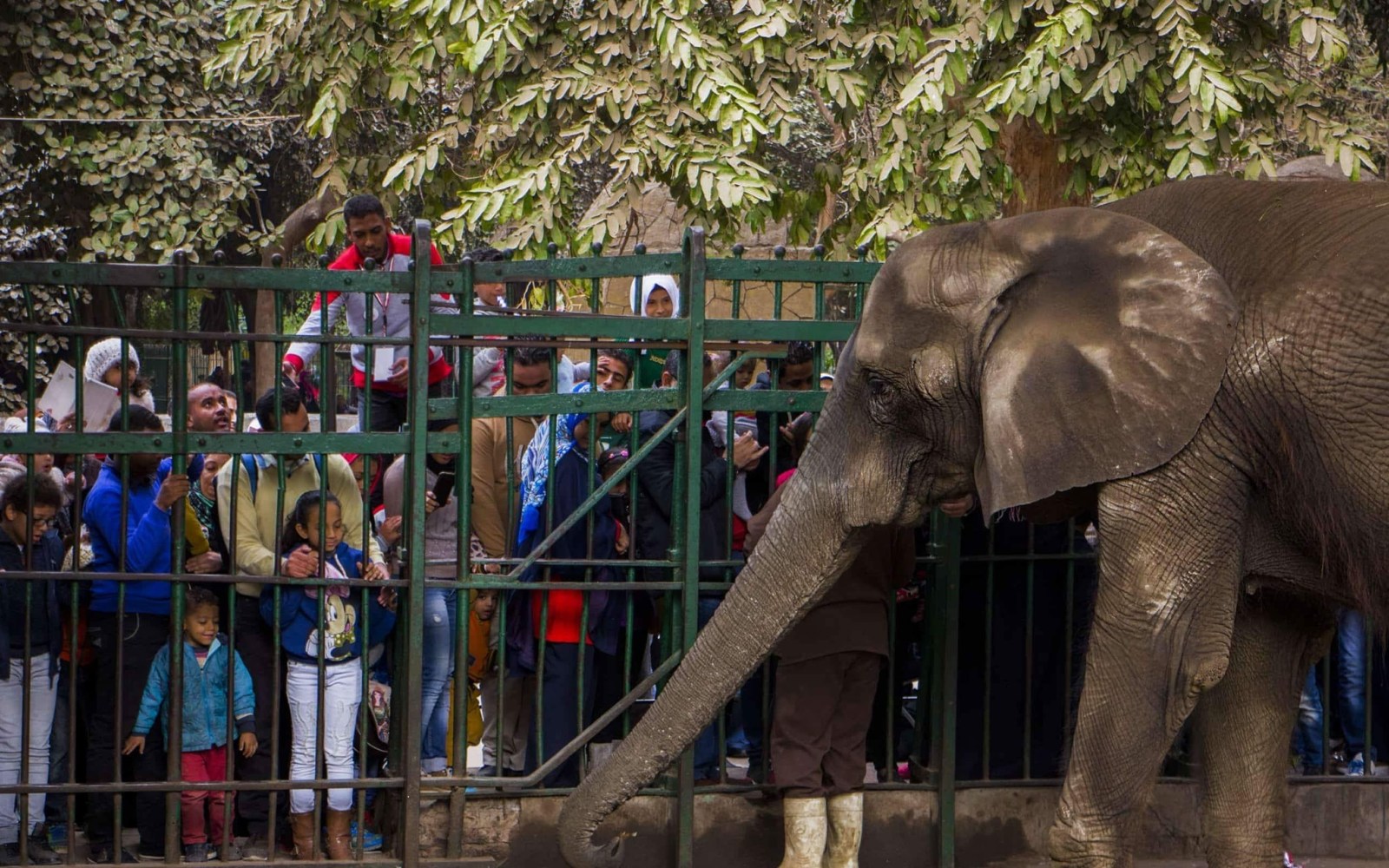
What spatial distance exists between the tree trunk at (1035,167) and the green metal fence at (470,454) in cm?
430

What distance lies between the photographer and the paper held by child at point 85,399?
6.02m

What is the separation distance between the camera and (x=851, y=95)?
30.2 feet

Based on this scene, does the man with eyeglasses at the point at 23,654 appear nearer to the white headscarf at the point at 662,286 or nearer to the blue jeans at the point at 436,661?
the blue jeans at the point at 436,661

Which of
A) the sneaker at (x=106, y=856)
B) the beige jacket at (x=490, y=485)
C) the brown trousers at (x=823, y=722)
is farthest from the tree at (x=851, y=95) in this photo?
the sneaker at (x=106, y=856)

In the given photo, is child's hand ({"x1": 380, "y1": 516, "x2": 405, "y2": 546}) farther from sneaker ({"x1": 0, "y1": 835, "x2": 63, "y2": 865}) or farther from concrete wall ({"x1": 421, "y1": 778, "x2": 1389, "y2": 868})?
sneaker ({"x1": 0, "y1": 835, "x2": 63, "y2": 865})

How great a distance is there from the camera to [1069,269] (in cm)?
519

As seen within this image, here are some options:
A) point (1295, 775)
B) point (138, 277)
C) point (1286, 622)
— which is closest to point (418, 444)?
point (138, 277)

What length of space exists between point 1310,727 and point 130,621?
15.5 ft

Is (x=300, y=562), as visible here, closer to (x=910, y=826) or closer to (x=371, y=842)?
(x=371, y=842)

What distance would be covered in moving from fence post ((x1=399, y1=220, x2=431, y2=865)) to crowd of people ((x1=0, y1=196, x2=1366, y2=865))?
0.13ft

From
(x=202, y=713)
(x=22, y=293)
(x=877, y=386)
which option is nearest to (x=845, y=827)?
(x=877, y=386)

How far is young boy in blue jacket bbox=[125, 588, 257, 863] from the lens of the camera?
591cm

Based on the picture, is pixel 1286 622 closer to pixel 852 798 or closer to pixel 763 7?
pixel 852 798

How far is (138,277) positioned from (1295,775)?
15.2ft
